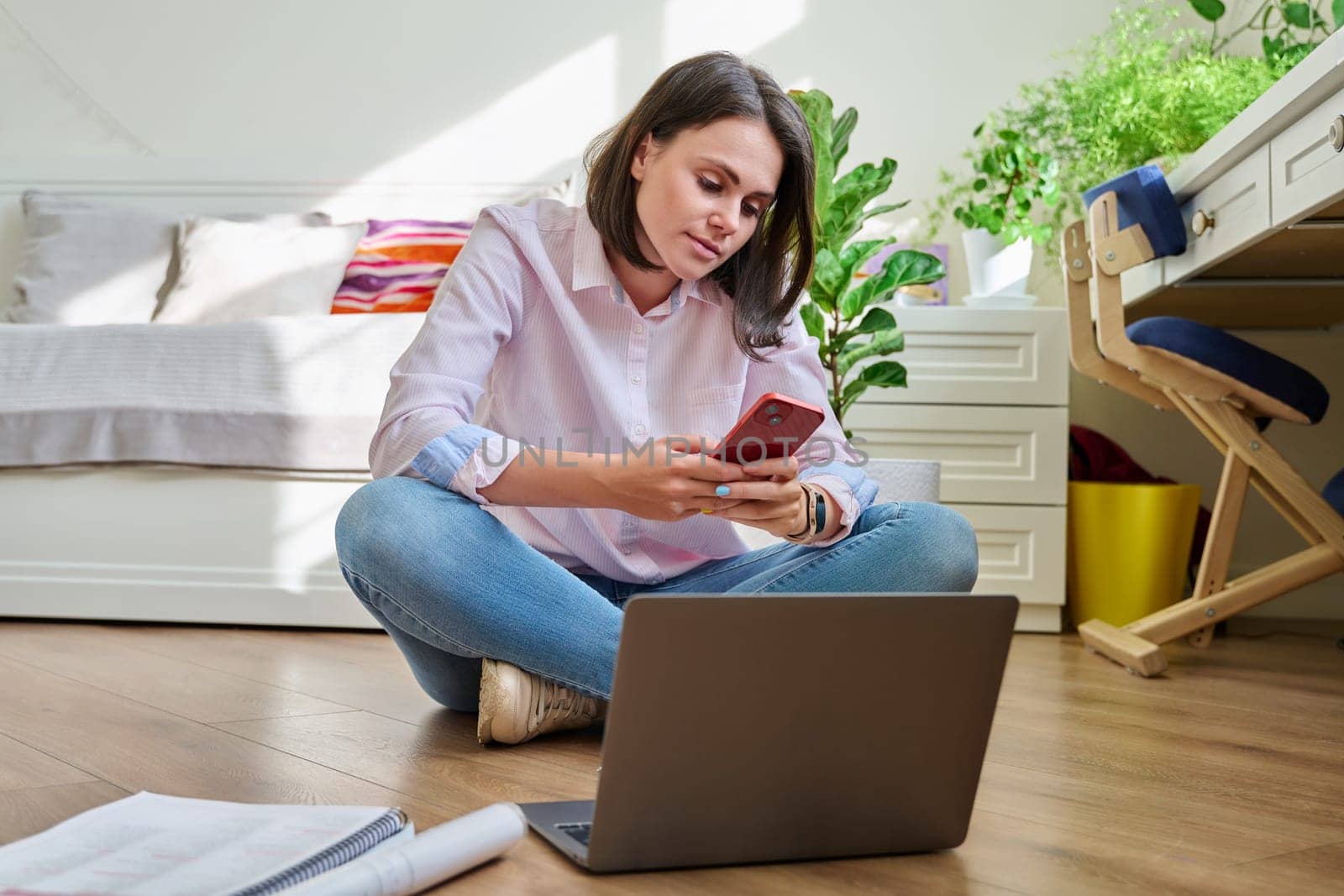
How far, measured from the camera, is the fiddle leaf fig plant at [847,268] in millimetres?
2000

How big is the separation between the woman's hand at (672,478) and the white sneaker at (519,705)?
0.22 m

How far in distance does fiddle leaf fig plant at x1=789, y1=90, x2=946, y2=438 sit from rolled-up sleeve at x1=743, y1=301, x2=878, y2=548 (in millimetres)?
653

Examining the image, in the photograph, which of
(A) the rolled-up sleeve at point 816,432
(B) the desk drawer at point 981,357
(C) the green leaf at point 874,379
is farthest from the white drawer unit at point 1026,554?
(A) the rolled-up sleeve at point 816,432

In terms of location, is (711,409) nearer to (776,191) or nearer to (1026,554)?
(776,191)

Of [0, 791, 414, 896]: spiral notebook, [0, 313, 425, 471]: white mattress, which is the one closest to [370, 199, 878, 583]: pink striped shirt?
[0, 791, 414, 896]: spiral notebook

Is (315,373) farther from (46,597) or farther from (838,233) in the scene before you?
(838,233)

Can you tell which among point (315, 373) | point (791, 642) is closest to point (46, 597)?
point (315, 373)

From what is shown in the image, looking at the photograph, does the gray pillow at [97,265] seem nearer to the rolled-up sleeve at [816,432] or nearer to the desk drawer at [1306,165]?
the rolled-up sleeve at [816,432]

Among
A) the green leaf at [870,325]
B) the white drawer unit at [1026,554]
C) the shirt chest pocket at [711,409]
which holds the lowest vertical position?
the white drawer unit at [1026,554]

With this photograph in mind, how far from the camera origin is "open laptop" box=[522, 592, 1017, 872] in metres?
0.74

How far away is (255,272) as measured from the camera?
8.97 feet

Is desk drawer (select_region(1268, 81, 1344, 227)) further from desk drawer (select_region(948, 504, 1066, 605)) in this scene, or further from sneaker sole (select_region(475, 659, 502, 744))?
sneaker sole (select_region(475, 659, 502, 744))

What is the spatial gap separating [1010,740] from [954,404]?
1163mm

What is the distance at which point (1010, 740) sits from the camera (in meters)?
1.29
